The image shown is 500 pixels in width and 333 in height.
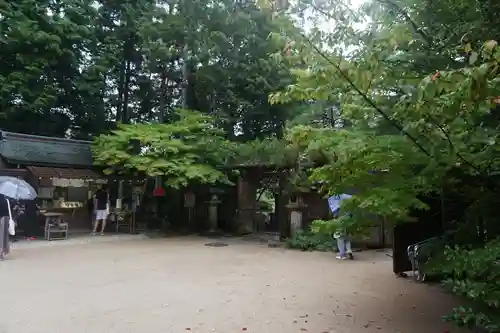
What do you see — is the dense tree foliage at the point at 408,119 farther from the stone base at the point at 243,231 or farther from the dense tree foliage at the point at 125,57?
the stone base at the point at 243,231

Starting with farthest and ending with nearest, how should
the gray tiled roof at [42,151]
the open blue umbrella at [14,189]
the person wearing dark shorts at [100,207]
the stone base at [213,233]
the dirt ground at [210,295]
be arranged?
the stone base at [213,233] < the person wearing dark shorts at [100,207] < the gray tiled roof at [42,151] < the open blue umbrella at [14,189] < the dirt ground at [210,295]

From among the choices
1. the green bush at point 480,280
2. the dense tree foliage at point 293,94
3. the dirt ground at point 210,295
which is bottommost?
the dirt ground at point 210,295

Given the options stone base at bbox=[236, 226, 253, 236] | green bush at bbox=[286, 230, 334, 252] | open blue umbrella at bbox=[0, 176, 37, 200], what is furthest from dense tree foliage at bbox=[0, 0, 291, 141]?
open blue umbrella at bbox=[0, 176, 37, 200]

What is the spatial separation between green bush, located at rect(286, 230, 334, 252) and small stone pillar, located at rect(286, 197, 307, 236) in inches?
21.1

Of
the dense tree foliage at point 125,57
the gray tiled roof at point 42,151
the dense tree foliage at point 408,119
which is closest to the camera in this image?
the dense tree foliage at point 408,119

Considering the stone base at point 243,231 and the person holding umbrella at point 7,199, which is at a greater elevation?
the person holding umbrella at point 7,199

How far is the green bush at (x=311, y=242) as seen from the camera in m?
11.2

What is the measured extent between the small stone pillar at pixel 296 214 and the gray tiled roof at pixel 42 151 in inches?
290

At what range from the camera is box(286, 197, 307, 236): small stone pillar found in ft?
41.1

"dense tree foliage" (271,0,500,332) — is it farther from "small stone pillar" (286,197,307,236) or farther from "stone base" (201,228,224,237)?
"stone base" (201,228,224,237)

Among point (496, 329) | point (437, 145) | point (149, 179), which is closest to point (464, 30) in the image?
point (437, 145)

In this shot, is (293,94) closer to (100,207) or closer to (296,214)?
(296,214)

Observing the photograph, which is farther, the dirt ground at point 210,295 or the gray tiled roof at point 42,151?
the gray tiled roof at point 42,151

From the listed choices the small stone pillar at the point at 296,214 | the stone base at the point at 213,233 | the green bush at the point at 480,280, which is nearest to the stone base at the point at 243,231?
the stone base at the point at 213,233
